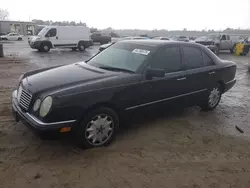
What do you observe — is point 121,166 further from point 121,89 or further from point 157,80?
point 157,80

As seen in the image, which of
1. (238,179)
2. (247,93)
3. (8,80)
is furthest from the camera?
(8,80)

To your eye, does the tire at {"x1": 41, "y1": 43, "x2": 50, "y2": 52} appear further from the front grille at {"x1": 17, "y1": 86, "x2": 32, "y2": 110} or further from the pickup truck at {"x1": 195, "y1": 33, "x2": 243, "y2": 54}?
the front grille at {"x1": 17, "y1": 86, "x2": 32, "y2": 110}

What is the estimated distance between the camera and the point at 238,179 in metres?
3.23

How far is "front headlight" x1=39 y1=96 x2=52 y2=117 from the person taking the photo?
3.25m

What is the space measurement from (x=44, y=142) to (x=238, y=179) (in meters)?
2.81

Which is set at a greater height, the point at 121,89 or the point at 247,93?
the point at 121,89

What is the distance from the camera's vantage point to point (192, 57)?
4.98 metres

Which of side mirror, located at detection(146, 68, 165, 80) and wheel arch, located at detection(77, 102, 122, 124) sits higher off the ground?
side mirror, located at detection(146, 68, 165, 80)

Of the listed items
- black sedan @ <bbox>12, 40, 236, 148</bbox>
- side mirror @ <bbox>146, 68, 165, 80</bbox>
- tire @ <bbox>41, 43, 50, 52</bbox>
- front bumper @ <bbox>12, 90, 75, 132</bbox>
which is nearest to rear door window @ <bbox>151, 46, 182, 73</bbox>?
black sedan @ <bbox>12, 40, 236, 148</bbox>

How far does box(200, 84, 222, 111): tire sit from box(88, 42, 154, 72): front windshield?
1.99m

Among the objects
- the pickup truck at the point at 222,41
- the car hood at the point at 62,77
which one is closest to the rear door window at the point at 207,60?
the car hood at the point at 62,77

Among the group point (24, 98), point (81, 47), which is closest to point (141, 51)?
point (24, 98)

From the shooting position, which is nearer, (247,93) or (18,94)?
(18,94)

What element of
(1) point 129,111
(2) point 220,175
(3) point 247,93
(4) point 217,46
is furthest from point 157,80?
(4) point 217,46
